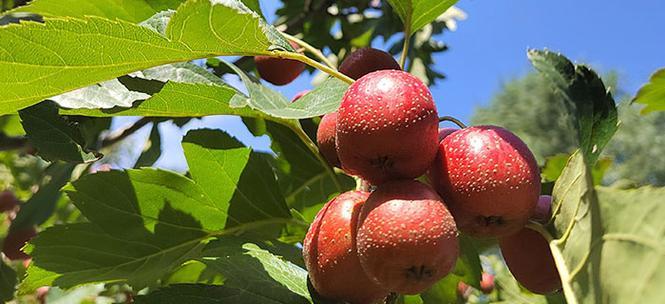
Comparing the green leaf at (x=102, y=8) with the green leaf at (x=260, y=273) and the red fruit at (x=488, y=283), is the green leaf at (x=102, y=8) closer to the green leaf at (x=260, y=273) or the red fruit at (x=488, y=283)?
the green leaf at (x=260, y=273)

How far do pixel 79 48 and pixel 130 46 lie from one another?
7 cm

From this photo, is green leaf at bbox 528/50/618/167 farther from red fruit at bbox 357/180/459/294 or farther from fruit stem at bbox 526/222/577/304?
red fruit at bbox 357/180/459/294

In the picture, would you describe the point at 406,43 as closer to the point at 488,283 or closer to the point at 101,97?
the point at 101,97

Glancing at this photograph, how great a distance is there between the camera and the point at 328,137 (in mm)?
1272

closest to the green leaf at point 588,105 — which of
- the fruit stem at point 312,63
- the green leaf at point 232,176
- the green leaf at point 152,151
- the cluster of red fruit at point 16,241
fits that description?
the fruit stem at point 312,63

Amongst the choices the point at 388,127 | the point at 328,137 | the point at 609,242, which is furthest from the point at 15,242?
the point at 609,242

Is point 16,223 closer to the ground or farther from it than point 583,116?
closer to the ground

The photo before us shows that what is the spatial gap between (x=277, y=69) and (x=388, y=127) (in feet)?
2.77

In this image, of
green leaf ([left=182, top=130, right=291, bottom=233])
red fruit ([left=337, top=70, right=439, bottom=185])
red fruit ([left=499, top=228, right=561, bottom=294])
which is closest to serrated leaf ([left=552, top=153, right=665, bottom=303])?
red fruit ([left=499, top=228, right=561, bottom=294])

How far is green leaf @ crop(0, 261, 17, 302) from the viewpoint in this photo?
2.04 m

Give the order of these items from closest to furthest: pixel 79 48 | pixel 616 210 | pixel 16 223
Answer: pixel 616 210, pixel 79 48, pixel 16 223

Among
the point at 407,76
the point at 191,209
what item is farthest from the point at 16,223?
the point at 407,76

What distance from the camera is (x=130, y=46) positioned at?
100 centimetres

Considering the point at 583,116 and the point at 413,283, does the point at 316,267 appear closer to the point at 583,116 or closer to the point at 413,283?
the point at 413,283
